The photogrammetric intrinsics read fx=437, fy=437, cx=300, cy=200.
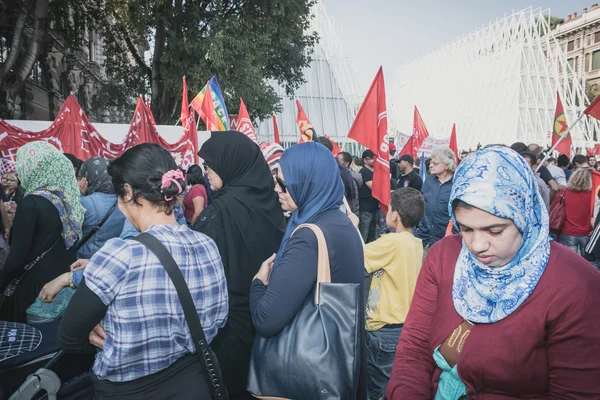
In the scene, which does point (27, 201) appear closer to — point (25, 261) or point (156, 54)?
point (25, 261)

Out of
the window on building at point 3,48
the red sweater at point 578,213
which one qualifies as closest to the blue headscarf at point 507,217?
the red sweater at point 578,213

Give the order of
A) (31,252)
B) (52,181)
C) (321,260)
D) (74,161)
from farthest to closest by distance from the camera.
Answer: (74,161) → (52,181) → (31,252) → (321,260)

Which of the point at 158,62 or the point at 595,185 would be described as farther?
the point at 158,62

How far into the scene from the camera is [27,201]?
2686 millimetres

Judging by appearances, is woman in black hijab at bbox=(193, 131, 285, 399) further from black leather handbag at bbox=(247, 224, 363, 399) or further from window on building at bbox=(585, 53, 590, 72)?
window on building at bbox=(585, 53, 590, 72)

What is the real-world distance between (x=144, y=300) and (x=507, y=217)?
4.32ft

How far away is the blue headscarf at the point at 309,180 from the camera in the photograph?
218 centimetres

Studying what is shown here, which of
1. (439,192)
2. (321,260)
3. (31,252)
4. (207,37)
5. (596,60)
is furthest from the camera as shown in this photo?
(596,60)

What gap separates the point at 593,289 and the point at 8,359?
258cm

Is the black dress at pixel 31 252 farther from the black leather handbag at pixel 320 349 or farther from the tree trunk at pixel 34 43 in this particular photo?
the tree trunk at pixel 34 43

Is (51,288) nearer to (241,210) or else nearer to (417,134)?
(241,210)

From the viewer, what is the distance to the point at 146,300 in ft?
5.41

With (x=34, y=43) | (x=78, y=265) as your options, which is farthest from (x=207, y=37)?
(x=78, y=265)

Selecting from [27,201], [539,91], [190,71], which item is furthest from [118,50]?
[539,91]
